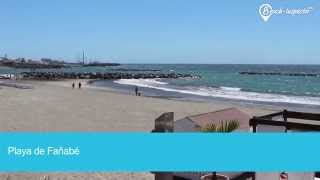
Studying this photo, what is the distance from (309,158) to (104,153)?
1703 millimetres

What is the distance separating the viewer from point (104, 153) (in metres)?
3.78

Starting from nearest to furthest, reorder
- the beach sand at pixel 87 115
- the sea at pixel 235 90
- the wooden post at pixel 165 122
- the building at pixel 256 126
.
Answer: the wooden post at pixel 165 122 → the building at pixel 256 126 → the beach sand at pixel 87 115 → the sea at pixel 235 90

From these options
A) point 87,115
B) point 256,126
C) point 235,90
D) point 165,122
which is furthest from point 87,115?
point 235,90

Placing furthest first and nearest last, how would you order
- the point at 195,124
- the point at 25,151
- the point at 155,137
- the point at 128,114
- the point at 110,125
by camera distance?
the point at 128,114 < the point at 110,125 < the point at 195,124 < the point at 25,151 < the point at 155,137

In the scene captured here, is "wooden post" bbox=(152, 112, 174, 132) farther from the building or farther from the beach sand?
the beach sand

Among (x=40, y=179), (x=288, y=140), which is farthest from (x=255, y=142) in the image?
(x=40, y=179)

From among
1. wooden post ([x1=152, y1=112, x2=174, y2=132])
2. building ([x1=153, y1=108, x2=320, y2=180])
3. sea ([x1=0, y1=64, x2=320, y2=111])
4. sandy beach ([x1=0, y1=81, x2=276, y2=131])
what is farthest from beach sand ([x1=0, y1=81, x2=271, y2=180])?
wooden post ([x1=152, y1=112, x2=174, y2=132])

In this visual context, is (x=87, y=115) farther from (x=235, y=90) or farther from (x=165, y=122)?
(x=235, y=90)

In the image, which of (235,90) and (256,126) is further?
(235,90)

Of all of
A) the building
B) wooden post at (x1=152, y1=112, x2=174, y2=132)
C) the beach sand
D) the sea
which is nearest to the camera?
wooden post at (x1=152, y1=112, x2=174, y2=132)

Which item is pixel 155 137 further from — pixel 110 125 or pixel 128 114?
pixel 128 114

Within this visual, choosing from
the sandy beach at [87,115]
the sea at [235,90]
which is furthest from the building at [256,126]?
the sea at [235,90]

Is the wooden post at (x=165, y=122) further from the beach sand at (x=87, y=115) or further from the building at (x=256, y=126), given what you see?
the beach sand at (x=87, y=115)

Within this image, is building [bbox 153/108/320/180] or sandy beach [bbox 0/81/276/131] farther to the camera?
sandy beach [bbox 0/81/276/131]
